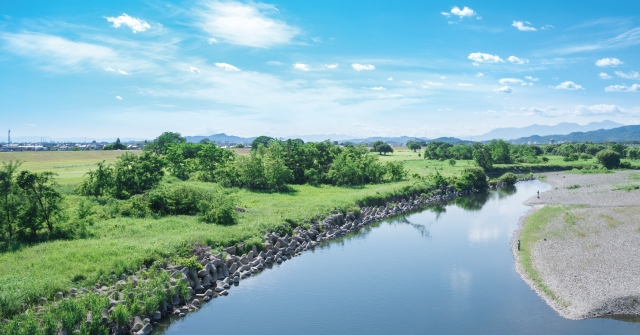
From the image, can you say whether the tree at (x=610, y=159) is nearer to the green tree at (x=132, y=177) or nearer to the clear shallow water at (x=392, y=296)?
the clear shallow water at (x=392, y=296)

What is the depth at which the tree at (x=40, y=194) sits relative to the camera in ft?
86.2

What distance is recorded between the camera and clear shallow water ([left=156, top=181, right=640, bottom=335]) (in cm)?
2009

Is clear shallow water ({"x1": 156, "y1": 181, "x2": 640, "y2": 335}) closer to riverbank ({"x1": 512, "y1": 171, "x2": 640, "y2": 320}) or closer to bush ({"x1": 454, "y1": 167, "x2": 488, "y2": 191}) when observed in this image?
riverbank ({"x1": 512, "y1": 171, "x2": 640, "y2": 320})

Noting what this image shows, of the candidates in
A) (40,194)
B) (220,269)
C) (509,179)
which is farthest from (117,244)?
(509,179)

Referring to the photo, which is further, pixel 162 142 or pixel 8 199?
pixel 162 142

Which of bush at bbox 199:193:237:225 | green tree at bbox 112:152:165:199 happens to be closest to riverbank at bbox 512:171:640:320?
bush at bbox 199:193:237:225

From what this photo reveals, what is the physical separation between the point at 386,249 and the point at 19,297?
79.4ft

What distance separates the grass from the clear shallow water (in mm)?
845

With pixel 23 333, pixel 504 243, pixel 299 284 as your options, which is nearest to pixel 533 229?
pixel 504 243

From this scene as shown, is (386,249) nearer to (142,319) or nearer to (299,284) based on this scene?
(299,284)

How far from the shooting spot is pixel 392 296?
23.9m

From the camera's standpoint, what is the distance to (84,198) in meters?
39.6

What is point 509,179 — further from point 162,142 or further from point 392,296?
point 162,142

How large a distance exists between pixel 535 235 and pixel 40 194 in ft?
119
